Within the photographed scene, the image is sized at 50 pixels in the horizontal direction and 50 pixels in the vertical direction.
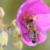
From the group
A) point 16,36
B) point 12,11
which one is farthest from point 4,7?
point 16,36

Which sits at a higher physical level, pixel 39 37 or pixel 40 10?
Answer: pixel 40 10

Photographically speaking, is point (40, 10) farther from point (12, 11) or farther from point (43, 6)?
point (12, 11)

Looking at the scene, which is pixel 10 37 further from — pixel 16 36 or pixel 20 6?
pixel 20 6

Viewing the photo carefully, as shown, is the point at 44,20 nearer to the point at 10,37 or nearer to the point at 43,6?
the point at 43,6

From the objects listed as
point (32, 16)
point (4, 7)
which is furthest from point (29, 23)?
point (4, 7)

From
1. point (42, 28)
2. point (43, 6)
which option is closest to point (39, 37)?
point (42, 28)

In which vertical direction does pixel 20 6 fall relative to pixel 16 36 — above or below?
above
